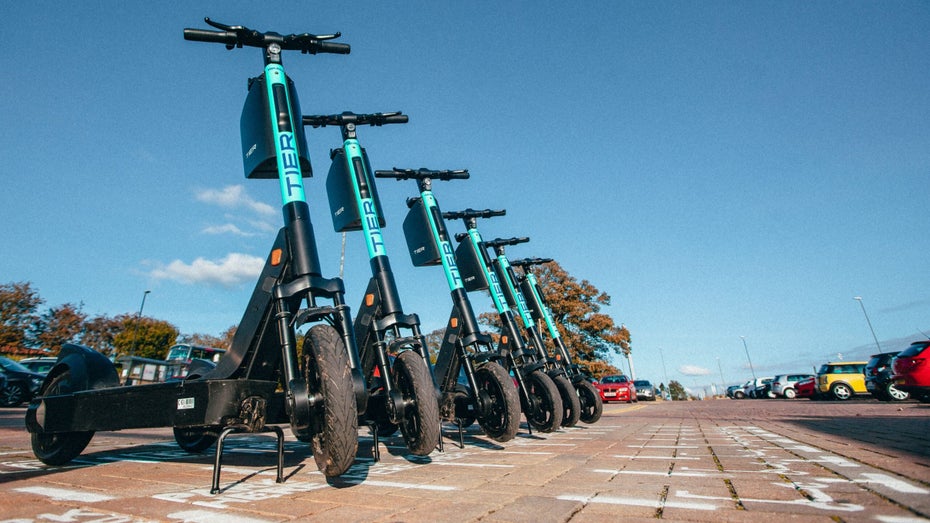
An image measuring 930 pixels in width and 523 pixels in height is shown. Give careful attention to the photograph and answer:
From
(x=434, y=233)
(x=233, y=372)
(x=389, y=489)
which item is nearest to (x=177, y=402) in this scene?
(x=233, y=372)

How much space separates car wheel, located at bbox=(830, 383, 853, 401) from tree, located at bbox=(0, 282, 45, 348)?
45.5 metres

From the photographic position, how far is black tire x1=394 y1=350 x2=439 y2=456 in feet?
11.4

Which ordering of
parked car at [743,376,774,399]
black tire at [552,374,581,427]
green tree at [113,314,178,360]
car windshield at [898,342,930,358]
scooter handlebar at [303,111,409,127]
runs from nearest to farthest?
scooter handlebar at [303,111,409,127] → black tire at [552,374,581,427] → car windshield at [898,342,930,358] → parked car at [743,376,774,399] → green tree at [113,314,178,360]

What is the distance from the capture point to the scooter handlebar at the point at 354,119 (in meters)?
5.65

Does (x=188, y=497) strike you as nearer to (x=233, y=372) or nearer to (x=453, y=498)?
(x=233, y=372)

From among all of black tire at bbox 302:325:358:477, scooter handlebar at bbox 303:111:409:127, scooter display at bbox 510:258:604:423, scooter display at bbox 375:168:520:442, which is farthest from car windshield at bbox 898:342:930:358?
black tire at bbox 302:325:358:477

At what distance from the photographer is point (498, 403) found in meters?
4.96

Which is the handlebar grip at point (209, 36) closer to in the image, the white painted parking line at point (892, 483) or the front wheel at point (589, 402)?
the white painted parking line at point (892, 483)

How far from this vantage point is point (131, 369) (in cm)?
2069

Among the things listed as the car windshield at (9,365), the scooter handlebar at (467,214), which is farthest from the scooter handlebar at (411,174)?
the car windshield at (9,365)

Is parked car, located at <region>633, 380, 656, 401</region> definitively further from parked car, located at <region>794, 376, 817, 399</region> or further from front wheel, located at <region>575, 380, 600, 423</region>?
front wheel, located at <region>575, 380, 600, 423</region>

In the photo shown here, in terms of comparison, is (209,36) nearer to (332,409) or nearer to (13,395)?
(332,409)

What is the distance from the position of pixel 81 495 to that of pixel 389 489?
1.88 m

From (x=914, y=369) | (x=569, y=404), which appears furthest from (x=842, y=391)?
(x=569, y=404)
